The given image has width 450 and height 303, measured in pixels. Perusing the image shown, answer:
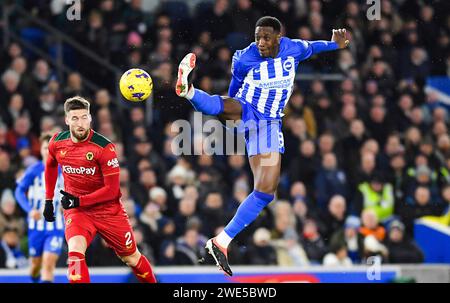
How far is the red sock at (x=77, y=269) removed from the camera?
9.34m

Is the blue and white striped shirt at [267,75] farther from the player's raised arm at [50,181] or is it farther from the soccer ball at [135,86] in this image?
the player's raised arm at [50,181]

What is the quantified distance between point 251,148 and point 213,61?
18.1 ft

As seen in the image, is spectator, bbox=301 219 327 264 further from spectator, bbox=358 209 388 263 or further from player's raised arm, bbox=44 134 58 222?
player's raised arm, bbox=44 134 58 222

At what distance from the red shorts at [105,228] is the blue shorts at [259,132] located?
4.34ft

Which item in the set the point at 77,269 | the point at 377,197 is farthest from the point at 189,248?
the point at 77,269

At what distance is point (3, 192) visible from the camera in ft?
44.0

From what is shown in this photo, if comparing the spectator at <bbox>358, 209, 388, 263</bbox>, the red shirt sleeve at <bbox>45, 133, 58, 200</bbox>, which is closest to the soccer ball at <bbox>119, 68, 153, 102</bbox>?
the red shirt sleeve at <bbox>45, 133, 58, 200</bbox>

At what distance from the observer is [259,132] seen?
10125mm

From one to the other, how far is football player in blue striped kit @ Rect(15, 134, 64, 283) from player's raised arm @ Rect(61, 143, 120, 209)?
7.02 ft

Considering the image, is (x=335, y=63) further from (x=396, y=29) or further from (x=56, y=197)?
(x=56, y=197)

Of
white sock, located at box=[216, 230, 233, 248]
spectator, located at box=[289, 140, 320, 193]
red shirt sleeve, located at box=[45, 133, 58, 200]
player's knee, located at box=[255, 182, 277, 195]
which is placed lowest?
white sock, located at box=[216, 230, 233, 248]

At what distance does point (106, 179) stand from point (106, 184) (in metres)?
0.05

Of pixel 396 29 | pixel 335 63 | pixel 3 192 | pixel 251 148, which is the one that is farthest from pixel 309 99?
pixel 251 148

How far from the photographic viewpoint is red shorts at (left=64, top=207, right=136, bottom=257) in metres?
9.66
